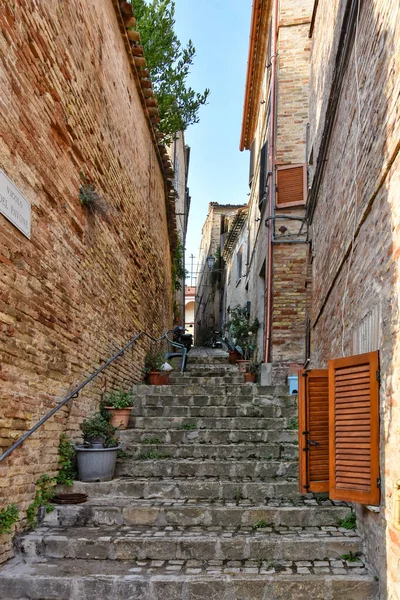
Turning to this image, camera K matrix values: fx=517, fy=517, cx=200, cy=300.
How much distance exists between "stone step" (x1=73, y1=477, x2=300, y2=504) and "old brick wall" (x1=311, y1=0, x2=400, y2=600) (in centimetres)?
98

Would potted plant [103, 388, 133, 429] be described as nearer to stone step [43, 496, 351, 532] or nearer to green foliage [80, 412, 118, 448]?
green foliage [80, 412, 118, 448]

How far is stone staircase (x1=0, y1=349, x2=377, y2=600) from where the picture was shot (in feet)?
11.6

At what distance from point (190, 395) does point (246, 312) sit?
6.24 metres

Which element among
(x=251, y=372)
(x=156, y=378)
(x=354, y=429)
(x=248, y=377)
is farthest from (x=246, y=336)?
(x=354, y=429)

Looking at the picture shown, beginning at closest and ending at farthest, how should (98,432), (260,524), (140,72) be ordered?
(260,524) < (98,432) < (140,72)

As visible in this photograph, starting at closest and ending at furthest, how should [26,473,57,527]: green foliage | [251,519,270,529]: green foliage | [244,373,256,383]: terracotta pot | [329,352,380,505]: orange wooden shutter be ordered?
[329,352,380,505]: orange wooden shutter
[26,473,57,527]: green foliage
[251,519,270,529]: green foliage
[244,373,256,383]: terracotta pot

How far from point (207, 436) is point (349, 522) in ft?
6.61

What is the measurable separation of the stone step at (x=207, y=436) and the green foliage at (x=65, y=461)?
1.13 m

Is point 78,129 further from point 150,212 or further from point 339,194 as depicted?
point 150,212

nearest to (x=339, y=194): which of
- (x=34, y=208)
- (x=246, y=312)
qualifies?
(x=34, y=208)

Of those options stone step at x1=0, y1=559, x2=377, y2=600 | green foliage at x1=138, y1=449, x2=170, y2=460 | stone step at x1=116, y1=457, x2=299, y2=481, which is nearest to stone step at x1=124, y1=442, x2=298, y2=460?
green foliage at x1=138, y1=449, x2=170, y2=460

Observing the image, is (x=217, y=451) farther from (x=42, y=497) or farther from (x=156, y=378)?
(x=156, y=378)

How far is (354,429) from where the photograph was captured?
3.63m

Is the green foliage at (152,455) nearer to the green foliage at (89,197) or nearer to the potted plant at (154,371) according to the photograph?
the green foliage at (89,197)
